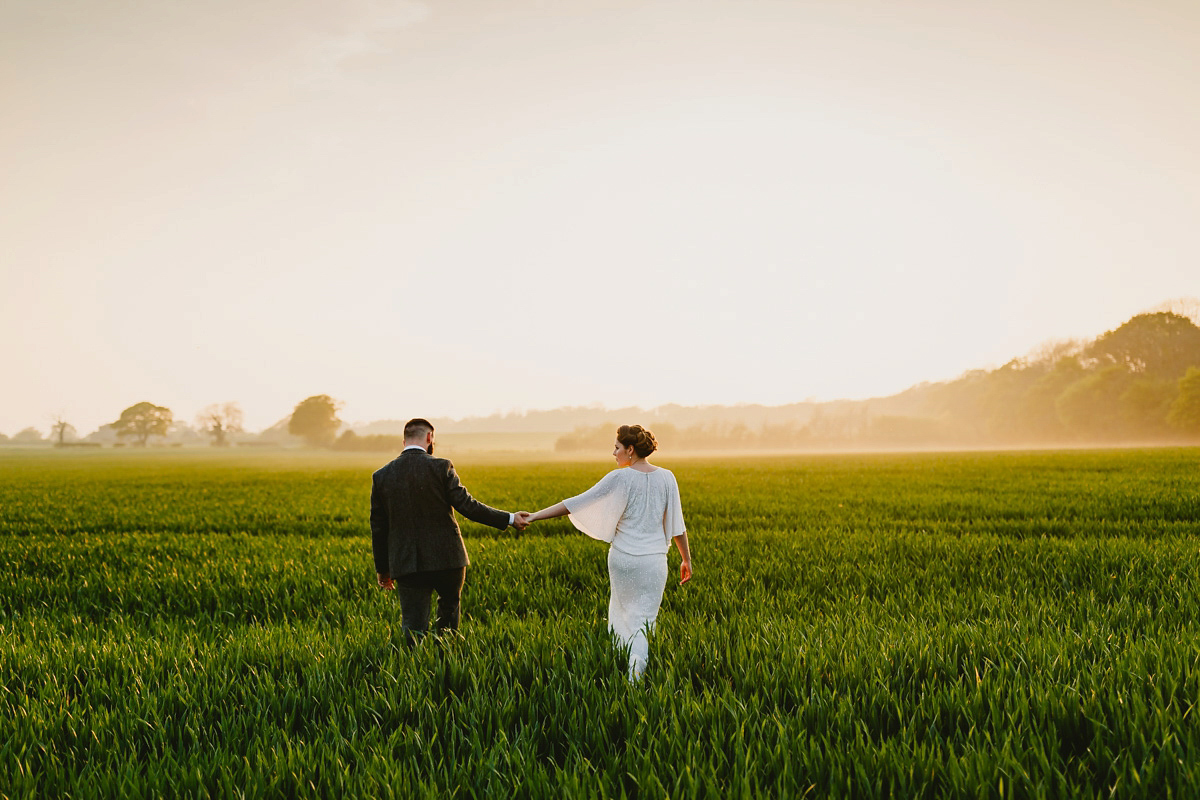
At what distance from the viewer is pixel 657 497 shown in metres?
5.13

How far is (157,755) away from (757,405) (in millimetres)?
183315

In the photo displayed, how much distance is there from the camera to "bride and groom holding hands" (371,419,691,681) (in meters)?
5.07

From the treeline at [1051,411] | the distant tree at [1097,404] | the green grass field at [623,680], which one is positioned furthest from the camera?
the distant tree at [1097,404]

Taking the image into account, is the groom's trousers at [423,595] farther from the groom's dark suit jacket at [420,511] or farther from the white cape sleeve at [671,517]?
the white cape sleeve at [671,517]

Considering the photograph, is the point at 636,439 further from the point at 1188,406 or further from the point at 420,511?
the point at 1188,406

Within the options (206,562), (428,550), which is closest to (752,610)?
(428,550)

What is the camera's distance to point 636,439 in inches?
201

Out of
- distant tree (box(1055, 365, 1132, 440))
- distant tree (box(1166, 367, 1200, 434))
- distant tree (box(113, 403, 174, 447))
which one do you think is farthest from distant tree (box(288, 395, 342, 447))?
distant tree (box(1166, 367, 1200, 434))

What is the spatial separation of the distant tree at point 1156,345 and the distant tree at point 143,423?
187 metres

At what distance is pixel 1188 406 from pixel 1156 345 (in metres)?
21.9

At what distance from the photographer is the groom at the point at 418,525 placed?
17.5 ft

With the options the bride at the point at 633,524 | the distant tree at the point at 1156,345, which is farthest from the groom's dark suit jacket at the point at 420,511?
the distant tree at the point at 1156,345

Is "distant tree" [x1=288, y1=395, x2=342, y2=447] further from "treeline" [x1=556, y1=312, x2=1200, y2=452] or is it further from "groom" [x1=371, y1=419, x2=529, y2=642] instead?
"groom" [x1=371, y1=419, x2=529, y2=642]

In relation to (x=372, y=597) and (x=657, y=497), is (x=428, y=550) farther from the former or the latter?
(x=372, y=597)
